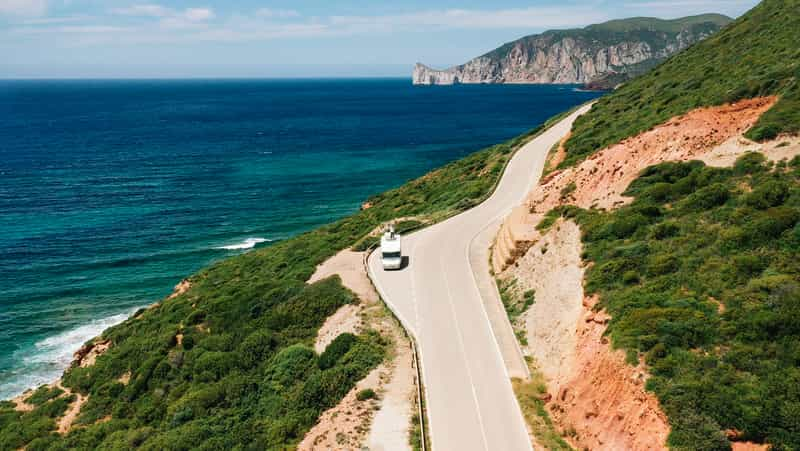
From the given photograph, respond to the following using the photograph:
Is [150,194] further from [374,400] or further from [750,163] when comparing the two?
[750,163]

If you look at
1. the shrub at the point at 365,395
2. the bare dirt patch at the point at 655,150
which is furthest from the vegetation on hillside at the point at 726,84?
the shrub at the point at 365,395

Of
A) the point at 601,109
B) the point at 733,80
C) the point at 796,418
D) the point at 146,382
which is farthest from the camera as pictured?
the point at 601,109

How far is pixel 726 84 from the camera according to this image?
33.9m

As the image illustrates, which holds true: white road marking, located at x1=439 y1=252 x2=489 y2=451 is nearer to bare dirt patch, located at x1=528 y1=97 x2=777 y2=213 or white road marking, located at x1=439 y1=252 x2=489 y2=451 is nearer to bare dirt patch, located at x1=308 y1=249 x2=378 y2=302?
bare dirt patch, located at x1=308 y1=249 x2=378 y2=302

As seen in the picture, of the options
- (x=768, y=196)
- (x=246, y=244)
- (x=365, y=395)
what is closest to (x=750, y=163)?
(x=768, y=196)

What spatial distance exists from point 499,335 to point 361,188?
175 feet

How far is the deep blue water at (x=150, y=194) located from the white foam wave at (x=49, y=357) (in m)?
0.11

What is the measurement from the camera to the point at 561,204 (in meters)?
29.3

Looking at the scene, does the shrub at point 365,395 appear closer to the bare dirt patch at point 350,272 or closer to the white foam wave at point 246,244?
the bare dirt patch at point 350,272

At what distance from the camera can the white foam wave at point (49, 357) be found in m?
31.4

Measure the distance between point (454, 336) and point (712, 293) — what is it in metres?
9.59

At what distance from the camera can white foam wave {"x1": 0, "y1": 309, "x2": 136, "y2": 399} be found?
103ft

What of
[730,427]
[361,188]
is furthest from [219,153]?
[730,427]

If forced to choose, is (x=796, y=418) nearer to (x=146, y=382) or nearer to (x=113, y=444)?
(x=113, y=444)
